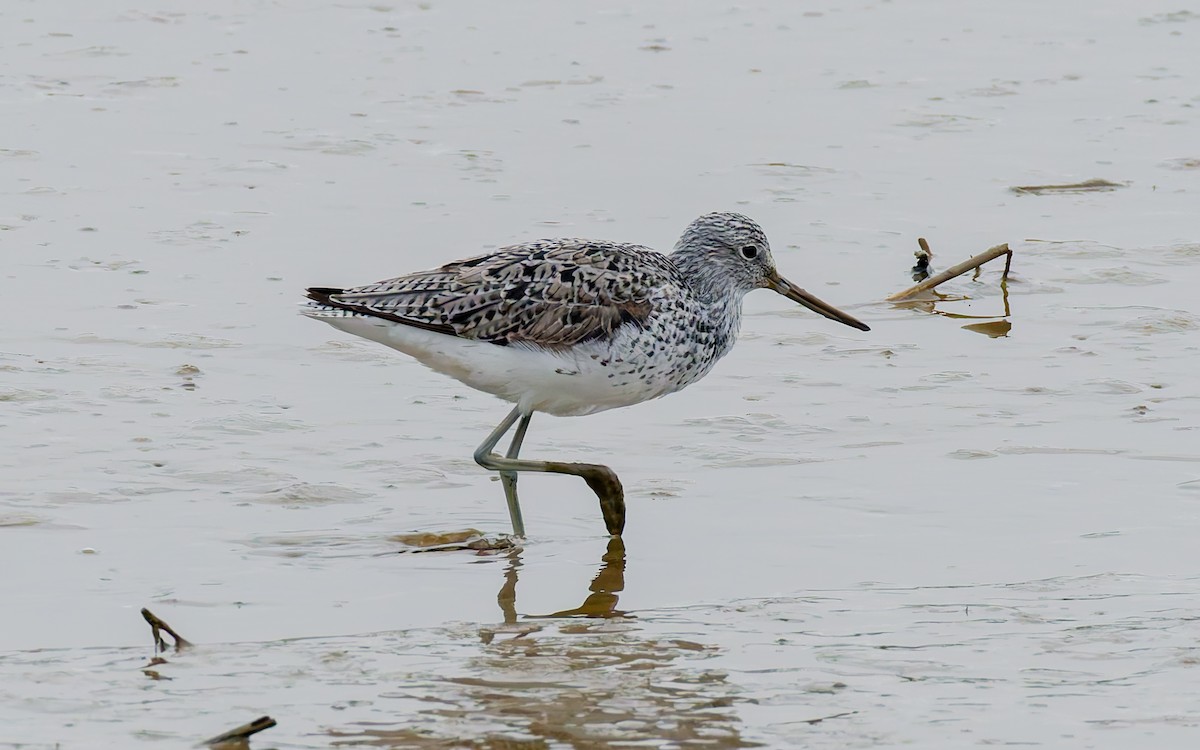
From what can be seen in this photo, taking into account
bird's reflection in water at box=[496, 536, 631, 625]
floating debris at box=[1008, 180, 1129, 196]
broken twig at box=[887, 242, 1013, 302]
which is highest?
floating debris at box=[1008, 180, 1129, 196]

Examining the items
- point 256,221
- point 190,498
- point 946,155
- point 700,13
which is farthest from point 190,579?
point 700,13

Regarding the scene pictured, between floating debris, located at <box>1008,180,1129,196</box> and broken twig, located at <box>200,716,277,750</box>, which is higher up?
floating debris, located at <box>1008,180,1129,196</box>

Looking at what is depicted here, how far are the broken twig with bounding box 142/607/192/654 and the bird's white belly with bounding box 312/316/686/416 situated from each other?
1969mm

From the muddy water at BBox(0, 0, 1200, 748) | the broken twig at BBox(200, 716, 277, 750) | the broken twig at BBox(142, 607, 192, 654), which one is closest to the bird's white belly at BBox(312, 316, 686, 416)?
the muddy water at BBox(0, 0, 1200, 748)

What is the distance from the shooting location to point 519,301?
25.0ft

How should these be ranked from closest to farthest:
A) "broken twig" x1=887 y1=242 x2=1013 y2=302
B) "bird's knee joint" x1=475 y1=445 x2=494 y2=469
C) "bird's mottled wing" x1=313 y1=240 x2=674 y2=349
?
"bird's mottled wing" x1=313 y1=240 x2=674 y2=349
"bird's knee joint" x1=475 y1=445 x2=494 y2=469
"broken twig" x1=887 y1=242 x2=1013 y2=302

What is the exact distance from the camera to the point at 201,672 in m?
Answer: 5.75

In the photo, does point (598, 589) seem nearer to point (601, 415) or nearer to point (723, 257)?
point (723, 257)

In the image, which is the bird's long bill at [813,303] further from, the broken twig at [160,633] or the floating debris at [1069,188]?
the floating debris at [1069,188]

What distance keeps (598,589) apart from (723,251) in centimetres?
208

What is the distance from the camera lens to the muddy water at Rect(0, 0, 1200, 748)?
5.81 metres

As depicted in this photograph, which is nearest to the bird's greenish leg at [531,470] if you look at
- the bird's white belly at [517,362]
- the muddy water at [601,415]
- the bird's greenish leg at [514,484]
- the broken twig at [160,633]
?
the bird's greenish leg at [514,484]

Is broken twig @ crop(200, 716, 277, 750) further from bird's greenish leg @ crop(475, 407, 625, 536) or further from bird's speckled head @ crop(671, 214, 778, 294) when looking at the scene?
bird's speckled head @ crop(671, 214, 778, 294)

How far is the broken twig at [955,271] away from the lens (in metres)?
10.5
